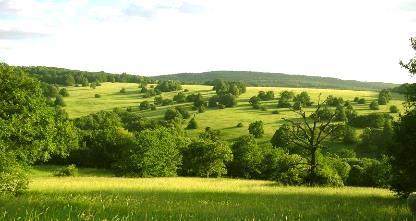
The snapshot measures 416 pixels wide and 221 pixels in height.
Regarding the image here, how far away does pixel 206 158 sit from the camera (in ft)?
266

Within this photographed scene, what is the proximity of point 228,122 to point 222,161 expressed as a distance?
153 ft

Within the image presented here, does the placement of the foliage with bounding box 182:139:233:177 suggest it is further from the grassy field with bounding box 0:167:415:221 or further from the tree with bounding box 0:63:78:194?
the grassy field with bounding box 0:167:415:221

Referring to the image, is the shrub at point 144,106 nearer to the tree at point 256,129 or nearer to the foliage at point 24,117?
the tree at point 256,129

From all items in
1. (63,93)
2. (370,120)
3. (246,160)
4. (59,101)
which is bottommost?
(246,160)

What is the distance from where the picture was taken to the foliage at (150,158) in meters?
75.6

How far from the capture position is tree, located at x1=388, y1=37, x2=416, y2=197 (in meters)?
22.9

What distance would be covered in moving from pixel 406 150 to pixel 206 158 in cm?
5899

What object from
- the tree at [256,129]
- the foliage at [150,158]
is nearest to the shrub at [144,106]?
the tree at [256,129]

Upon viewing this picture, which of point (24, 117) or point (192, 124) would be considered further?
point (192, 124)

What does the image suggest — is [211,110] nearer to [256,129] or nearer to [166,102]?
[166,102]

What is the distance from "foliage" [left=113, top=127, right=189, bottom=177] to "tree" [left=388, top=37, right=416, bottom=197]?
5507 centimetres

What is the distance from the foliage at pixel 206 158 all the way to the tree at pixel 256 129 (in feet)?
94.4

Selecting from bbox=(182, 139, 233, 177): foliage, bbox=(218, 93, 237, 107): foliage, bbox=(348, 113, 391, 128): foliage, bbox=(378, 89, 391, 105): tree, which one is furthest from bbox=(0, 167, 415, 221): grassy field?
bbox=(378, 89, 391, 105): tree

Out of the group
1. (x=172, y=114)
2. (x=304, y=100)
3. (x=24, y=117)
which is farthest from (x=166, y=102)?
(x=24, y=117)
